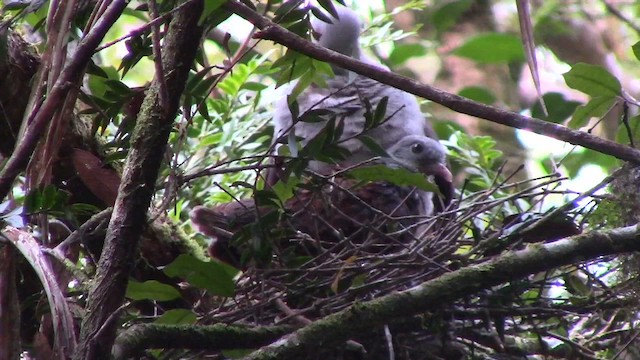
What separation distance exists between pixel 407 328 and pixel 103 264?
817 millimetres

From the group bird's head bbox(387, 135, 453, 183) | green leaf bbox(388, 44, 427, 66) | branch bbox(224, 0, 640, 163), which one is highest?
green leaf bbox(388, 44, 427, 66)

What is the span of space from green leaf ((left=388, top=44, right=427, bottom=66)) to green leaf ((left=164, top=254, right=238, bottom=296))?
200 centimetres

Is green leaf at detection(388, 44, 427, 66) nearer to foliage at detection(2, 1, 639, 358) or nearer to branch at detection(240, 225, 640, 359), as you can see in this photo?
foliage at detection(2, 1, 639, 358)

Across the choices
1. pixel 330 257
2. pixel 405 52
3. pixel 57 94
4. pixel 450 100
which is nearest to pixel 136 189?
pixel 57 94

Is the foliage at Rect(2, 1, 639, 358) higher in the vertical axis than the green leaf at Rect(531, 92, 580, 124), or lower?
lower

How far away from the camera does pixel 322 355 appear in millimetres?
1717

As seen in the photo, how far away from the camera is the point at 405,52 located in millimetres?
3412

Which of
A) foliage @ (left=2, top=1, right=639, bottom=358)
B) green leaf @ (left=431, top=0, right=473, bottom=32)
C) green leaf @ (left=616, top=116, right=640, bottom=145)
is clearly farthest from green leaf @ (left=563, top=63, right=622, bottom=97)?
green leaf @ (left=431, top=0, right=473, bottom=32)

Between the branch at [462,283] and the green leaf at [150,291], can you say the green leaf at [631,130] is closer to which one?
the branch at [462,283]

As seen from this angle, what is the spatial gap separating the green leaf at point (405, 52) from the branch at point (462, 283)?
1.90m

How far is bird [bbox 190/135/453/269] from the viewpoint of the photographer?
1.88m

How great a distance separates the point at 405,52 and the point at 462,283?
199 centimetres

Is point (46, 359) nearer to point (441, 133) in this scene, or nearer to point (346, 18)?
point (346, 18)

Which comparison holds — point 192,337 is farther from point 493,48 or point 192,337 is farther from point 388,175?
point 493,48
